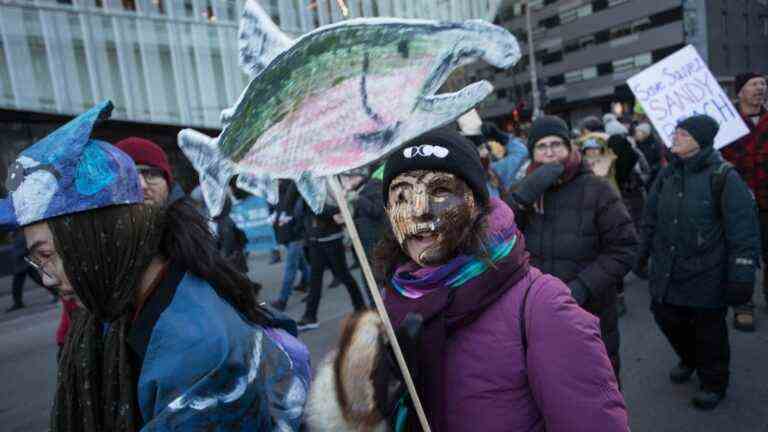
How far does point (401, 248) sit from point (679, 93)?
4.06 meters

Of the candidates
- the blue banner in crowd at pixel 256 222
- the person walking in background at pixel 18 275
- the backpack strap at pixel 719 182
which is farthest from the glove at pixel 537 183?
the person walking in background at pixel 18 275

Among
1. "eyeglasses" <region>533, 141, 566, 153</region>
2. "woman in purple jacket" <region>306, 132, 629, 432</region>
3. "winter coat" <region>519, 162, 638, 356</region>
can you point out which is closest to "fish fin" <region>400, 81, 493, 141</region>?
"woman in purple jacket" <region>306, 132, 629, 432</region>

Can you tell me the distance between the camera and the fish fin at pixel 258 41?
4.31 ft

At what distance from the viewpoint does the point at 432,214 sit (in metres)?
1.37

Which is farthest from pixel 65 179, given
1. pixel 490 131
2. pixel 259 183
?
pixel 490 131

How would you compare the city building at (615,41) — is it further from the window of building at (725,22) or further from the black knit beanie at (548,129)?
the black knit beanie at (548,129)

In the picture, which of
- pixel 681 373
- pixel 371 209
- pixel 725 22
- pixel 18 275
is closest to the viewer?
pixel 681 373

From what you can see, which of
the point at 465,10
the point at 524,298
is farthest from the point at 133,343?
the point at 465,10

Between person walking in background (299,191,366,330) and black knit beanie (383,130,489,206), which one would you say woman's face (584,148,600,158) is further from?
black knit beanie (383,130,489,206)

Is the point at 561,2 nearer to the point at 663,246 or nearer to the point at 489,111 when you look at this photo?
the point at 489,111

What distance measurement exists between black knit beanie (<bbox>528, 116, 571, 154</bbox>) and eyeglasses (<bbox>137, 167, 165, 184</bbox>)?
87.4 inches

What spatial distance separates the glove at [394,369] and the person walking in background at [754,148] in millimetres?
4227

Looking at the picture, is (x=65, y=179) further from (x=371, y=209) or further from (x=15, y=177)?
(x=371, y=209)

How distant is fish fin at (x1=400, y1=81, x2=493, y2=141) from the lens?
127 centimetres
